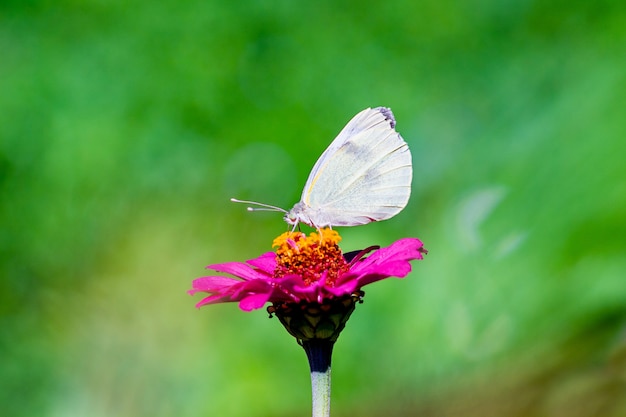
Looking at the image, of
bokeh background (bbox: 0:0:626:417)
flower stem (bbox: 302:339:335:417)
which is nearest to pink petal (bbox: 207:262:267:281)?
flower stem (bbox: 302:339:335:417)

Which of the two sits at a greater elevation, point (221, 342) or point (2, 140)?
point (2, 140)

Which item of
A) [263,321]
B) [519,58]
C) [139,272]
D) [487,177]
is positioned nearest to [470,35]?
[519,58]

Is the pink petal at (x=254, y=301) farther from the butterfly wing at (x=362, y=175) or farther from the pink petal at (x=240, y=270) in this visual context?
the butterfly wing at (x=362, y=175)

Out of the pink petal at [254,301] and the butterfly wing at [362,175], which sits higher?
the butterfly wing at [362,175]

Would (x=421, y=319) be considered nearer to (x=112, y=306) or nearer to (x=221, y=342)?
(x=221, y=342)

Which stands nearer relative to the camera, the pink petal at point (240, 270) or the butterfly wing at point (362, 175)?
the pink petal at point (240, 270)

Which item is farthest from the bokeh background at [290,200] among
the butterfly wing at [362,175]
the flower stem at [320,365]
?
the flower stem at [320,365]

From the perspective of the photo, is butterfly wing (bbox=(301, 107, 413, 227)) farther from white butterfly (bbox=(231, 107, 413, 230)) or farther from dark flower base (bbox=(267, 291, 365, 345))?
dark flower base (bbox=(267, 291, 365, 345))

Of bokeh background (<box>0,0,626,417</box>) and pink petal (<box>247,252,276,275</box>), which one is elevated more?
bokeh background (<box>0,0,626,417</box>)
